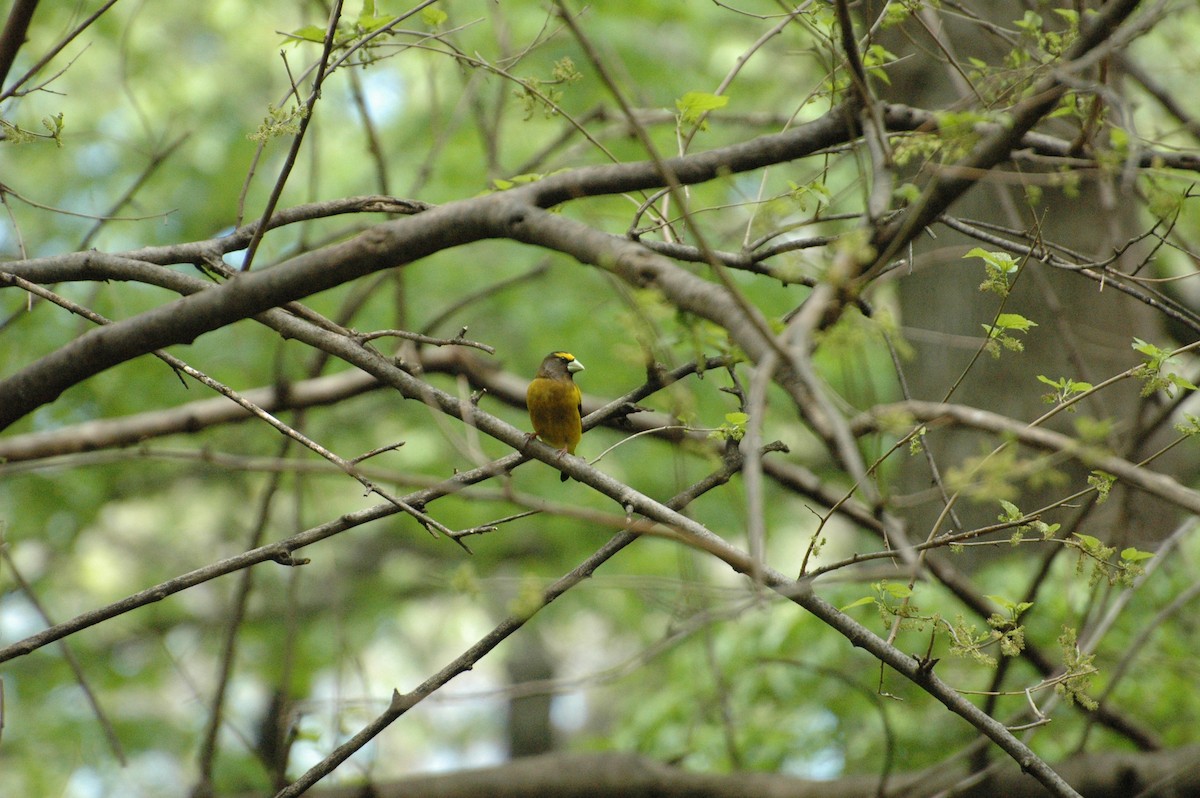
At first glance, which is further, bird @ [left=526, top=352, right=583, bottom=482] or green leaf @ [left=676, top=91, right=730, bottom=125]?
bird @ [left=526, top=352, right=583, bottom=482]

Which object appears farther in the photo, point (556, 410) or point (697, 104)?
point (556, 410)

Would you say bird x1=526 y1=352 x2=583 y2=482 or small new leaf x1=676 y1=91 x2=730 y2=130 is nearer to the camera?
small new leaf x1=676 y1=91 x2=730 y2=130

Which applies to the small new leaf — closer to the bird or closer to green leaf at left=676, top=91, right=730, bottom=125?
green leaf at left=676, top=91, right=730, bottom=125

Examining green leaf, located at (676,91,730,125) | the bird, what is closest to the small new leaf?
green leaf, located at (676,91,730,125)

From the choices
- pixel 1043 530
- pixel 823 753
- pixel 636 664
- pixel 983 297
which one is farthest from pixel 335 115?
pixel 1043 530

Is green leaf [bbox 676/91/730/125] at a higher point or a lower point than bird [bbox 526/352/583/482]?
lower

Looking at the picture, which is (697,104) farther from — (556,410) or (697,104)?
(556,410)

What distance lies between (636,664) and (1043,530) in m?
1.26

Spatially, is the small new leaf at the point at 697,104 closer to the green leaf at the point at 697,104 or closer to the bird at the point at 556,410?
the green leaf at the point at 697,104

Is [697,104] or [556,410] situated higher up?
[556,410]

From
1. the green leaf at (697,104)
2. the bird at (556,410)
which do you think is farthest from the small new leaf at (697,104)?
the bird at (556,410)

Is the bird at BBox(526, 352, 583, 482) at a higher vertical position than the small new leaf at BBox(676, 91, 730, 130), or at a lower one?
higher

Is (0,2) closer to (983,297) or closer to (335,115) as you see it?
(335,115)

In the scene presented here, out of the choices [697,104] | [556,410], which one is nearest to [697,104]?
[697,104]
